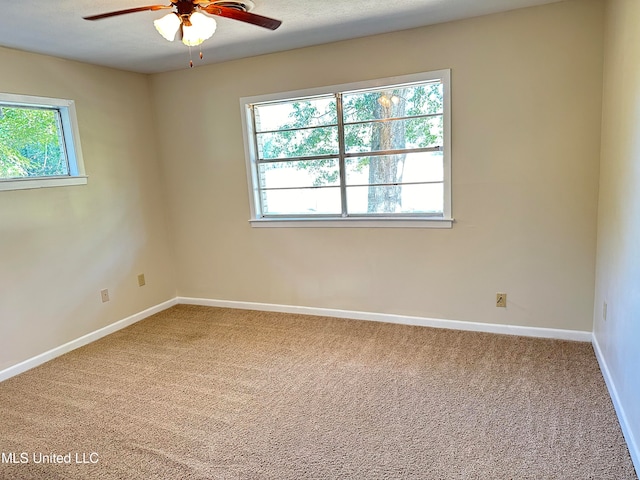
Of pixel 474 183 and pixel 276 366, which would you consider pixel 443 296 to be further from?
pixel 276 366

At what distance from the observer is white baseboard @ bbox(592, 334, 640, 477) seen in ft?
6.11

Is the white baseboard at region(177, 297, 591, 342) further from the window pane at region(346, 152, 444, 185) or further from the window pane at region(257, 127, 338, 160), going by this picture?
the window pane at region(257, 127, 338, 160)

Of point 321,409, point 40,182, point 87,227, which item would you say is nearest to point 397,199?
point 321,409

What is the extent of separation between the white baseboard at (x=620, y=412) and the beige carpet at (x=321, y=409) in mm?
33

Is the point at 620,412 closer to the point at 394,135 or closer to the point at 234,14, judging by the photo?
the point at 394,135

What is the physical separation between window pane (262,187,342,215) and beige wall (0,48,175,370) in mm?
1231

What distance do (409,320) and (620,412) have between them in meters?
1.65

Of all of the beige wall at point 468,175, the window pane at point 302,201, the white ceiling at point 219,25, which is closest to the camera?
the white ceiling at point 219,25

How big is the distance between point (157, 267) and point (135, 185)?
857mm

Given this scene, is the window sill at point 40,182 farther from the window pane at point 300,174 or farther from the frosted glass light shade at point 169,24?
the frosted glass light shade at point 169,24

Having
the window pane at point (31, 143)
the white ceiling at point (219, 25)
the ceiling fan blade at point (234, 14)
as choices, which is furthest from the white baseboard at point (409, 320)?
the ceiling fan blade at point (234, 14)

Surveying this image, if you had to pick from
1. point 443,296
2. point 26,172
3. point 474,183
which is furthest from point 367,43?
point 26,172

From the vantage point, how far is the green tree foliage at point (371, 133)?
333 cm

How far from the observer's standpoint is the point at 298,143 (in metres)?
3.81
